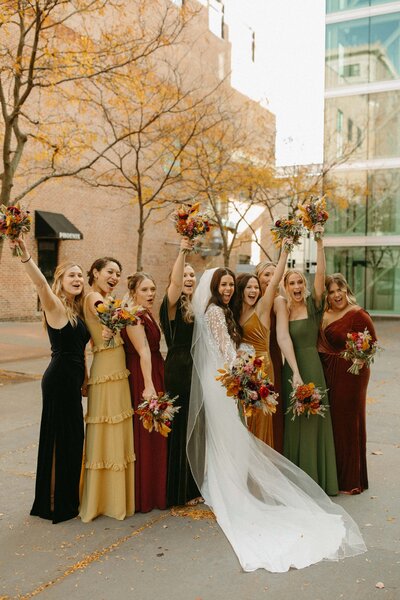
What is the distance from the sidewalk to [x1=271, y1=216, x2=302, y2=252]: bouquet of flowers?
2.50m

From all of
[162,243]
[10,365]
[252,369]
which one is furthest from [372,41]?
[252,369]

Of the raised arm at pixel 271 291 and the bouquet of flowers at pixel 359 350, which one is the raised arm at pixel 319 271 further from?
the bouquet of flowers at pixel 359 350

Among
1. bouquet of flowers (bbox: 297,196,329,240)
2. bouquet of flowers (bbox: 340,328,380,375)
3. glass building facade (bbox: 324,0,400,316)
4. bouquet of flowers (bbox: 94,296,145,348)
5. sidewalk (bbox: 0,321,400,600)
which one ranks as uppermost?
glass building facade (bbox: 324,0,400,316)

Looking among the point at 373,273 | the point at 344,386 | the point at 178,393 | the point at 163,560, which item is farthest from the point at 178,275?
the point at 373,273

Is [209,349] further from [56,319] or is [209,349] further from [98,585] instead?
[98,585]

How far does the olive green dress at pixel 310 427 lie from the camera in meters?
6.03

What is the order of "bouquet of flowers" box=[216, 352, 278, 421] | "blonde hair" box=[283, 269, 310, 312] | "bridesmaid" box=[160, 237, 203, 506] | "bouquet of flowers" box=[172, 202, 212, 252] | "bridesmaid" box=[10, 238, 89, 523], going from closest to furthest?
"bouquet of flowers" box=[216, 352, 278, 421]
"bridesmaid" box=[10, 238, 89, 523]
"bouquet of flowers" box=[172, 202, 212, 252]
"bridesmaid" box=[160, 237, 203, 506]
"blonde hair" box=[283, 269, 310, 312]

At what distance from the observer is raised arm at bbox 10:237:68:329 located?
4.91 m

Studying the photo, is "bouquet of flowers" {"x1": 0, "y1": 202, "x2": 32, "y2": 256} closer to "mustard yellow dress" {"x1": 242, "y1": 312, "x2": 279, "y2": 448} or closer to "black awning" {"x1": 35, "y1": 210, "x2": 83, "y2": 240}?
"mustard yellow dress" {"x1": 242, "y1": 312, "x2": 279, "y2": 448}

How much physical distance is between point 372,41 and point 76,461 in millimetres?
31841

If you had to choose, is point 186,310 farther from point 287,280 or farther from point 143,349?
point 287,280

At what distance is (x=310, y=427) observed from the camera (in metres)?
6.05

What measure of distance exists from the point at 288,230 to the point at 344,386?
65.4 inches

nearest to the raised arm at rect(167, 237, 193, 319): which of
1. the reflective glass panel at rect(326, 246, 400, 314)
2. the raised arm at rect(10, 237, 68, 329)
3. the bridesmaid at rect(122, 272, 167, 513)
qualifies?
the bridesmaid at rect(122, 272, 167, 513)
